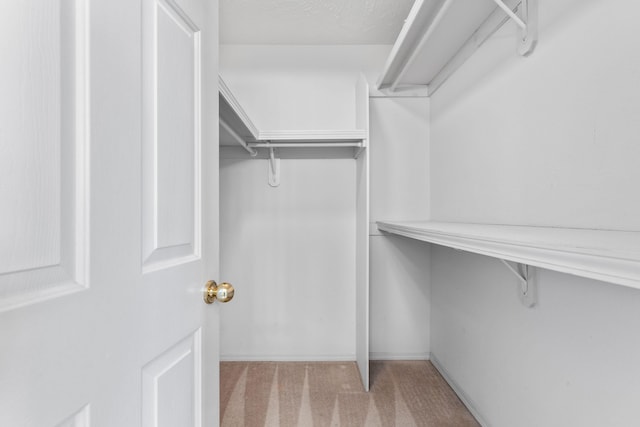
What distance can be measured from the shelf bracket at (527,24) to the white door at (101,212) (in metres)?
1.05

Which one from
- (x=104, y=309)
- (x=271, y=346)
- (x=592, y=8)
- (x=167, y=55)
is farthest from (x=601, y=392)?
(x=271, y=346)

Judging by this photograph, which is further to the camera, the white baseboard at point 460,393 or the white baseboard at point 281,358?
the white baseboard at point 281,358

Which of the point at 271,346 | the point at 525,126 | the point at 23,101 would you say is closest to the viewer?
the point at 23,101

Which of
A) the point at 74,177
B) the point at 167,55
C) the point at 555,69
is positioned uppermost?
the point at 555,69

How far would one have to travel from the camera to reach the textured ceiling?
1762 mm

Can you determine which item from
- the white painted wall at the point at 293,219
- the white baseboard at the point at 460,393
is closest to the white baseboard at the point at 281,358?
the white painted wall at the point at 293,219

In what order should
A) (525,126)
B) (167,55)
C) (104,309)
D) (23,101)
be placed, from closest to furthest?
(23,101) → (104,309) → (167,55) → (525,126)

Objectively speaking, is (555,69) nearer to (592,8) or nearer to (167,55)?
(592,8)

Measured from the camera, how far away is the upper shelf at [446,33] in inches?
45.5

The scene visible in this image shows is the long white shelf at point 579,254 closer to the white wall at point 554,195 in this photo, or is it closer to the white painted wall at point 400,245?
the white wall at point 554,195

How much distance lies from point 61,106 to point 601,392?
1.29m

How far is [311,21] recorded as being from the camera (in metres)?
1.91

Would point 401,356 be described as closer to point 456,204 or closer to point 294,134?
point 456,204

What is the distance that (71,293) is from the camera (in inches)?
14.9
